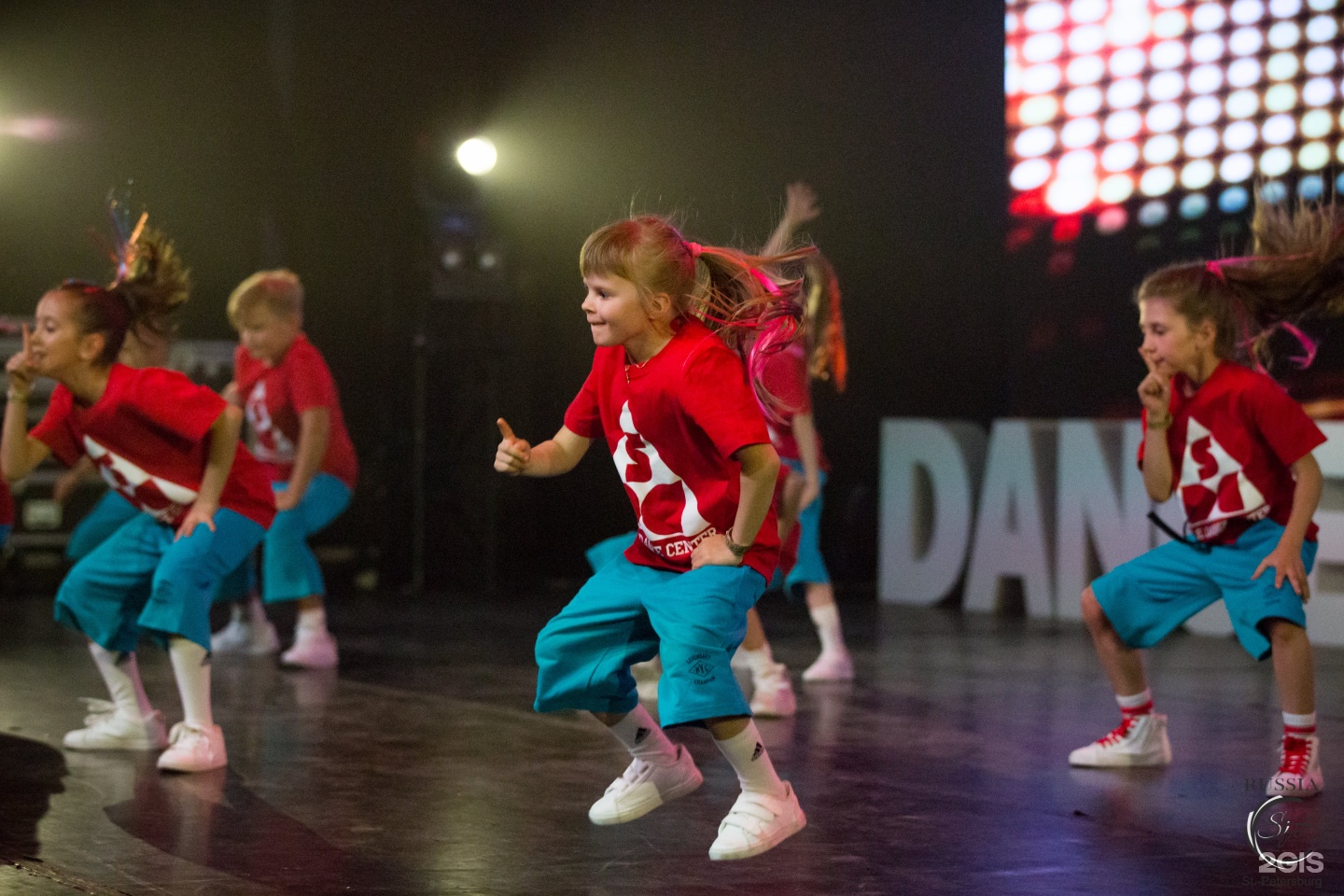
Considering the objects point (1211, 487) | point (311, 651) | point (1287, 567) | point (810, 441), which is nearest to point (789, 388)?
point (810, 441)

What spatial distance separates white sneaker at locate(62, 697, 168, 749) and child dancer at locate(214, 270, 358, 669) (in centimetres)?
153

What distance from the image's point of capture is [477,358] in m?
8.43

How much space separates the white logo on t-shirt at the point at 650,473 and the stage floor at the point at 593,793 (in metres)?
0.59

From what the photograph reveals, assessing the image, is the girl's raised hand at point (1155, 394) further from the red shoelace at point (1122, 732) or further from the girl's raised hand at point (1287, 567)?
the red shoelace at point (1122, 732)

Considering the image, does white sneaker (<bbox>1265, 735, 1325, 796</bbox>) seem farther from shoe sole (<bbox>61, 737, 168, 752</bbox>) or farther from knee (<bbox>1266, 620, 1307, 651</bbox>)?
shoe sole (<bbox>61, 737, 168, 752</bbox>)

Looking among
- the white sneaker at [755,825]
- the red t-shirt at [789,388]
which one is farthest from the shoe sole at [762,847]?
the red t-shirt at [789,388]

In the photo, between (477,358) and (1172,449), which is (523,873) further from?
(477,358)

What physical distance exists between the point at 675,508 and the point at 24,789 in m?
1.60

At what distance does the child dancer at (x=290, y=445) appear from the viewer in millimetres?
5672

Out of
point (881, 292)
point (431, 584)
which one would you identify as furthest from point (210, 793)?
point (881, 292)

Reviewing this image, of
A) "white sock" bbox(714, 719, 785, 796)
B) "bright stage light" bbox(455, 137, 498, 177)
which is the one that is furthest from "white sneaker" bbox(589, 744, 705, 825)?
"bright stage light" bbox(455, 137, 498, 177)

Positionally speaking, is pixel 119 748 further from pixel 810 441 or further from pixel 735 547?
pixel 810 441

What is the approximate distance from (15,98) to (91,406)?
15.9 ft

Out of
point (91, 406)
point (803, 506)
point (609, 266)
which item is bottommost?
point (803, 506)
